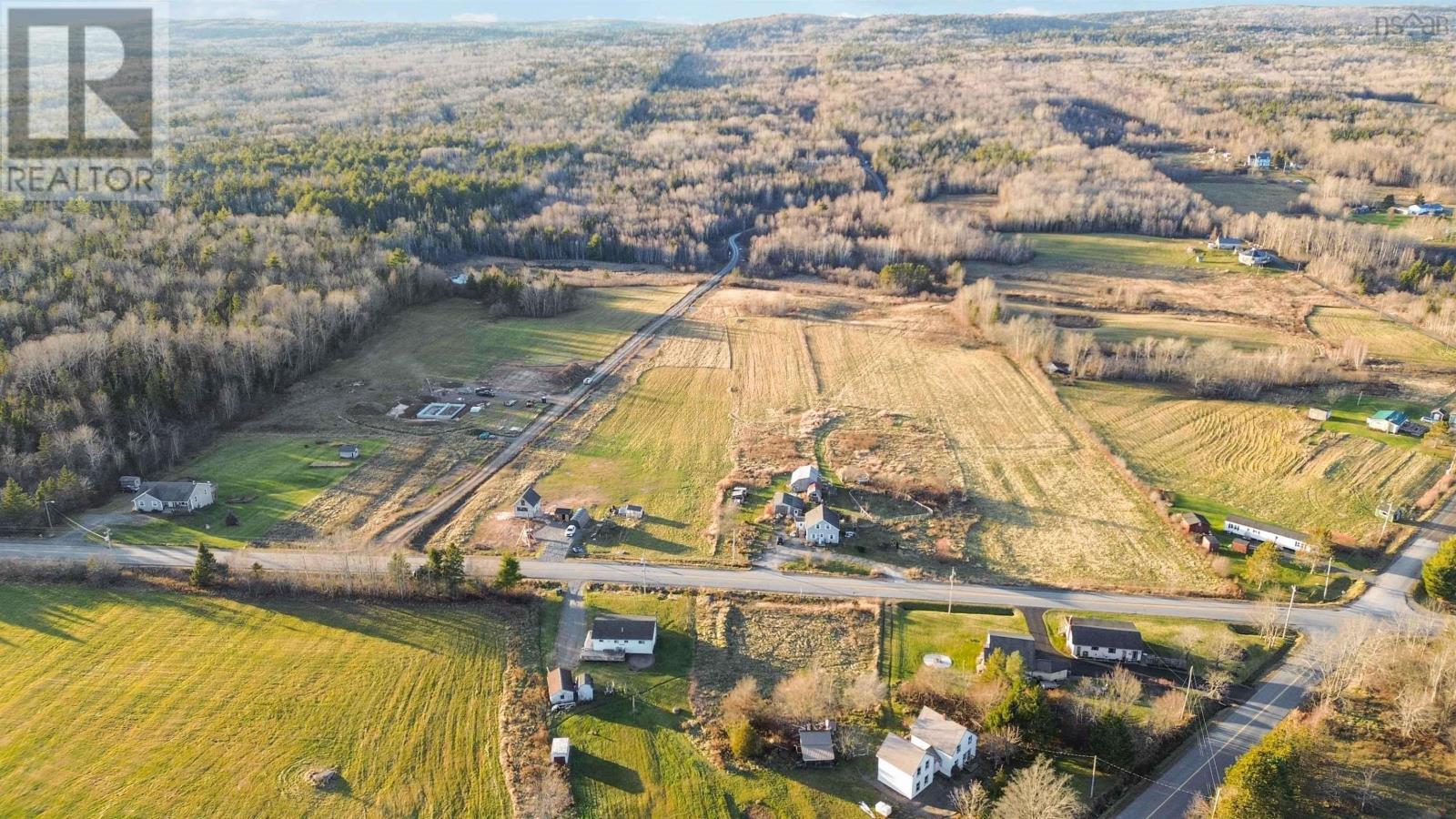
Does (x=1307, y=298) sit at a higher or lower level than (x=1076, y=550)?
higher

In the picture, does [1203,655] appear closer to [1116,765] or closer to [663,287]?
[1116,765]

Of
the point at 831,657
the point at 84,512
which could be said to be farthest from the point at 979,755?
the point at 84,512

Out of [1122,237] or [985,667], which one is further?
[1122,237]

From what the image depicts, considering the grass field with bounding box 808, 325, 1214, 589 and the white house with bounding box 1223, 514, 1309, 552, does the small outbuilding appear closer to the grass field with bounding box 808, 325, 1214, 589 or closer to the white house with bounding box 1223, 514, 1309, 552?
the grass field with bounding box 808, 325, 1214, 589

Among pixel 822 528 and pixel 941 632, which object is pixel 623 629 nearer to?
pixel 822 528

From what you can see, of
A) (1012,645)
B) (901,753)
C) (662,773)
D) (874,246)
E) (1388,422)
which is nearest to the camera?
(901,753)

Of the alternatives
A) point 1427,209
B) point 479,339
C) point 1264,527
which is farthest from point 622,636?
point 1427,209

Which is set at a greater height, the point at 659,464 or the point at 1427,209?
the point at 1427,209

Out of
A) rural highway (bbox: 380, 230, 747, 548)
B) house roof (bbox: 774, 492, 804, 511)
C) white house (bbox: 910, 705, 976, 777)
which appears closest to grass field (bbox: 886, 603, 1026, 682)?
white house (bbox: 910, 705, 976, 777)
